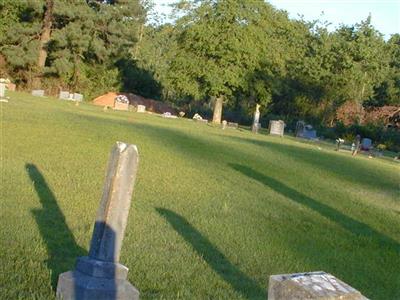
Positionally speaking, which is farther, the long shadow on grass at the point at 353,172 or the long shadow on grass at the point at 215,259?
the long shadow on grass at the point at 353,172

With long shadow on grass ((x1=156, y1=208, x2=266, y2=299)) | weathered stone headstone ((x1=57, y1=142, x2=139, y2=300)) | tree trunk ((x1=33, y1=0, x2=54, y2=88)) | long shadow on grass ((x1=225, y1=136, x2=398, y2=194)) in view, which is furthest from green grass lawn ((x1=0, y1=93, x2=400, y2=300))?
tree trunk ((x1=33, y1=0, x2=54, y2=88))

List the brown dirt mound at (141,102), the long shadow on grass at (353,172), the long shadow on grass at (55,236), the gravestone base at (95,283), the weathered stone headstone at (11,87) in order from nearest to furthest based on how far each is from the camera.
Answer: the gravestone base at (95,283) < the long shadow on grass at (55,236) < the long shadow on grass at (353,172) < the weathered stone headstone at (11,87) < the brown dirt mound at (141,102)

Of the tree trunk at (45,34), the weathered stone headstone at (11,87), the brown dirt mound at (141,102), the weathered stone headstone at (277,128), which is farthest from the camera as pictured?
the brown dirt mound at (141,102)

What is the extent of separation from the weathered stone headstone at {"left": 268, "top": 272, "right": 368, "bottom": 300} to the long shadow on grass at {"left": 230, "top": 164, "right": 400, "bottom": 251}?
8387 millimetres

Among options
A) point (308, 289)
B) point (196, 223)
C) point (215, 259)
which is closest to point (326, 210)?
point (196, 223)

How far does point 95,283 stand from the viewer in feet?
18.3

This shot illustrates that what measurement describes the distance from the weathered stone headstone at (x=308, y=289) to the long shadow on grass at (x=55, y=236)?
3.56 meters

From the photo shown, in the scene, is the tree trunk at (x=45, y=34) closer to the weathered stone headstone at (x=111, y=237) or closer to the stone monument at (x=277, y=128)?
the stone monument at (x=277, y=128)

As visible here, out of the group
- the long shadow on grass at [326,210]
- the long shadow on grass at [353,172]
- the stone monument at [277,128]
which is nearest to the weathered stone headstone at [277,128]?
the stone monument at [277,128]

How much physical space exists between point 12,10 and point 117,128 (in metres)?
40.3

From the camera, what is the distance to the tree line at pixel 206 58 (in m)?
59.7

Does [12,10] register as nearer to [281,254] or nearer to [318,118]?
[318,118]

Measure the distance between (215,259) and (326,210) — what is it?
605 centimetres

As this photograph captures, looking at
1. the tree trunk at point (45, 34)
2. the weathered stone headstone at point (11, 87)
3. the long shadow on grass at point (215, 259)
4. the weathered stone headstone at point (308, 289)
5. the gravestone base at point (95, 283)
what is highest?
the tree trunk at point (45, 34)
